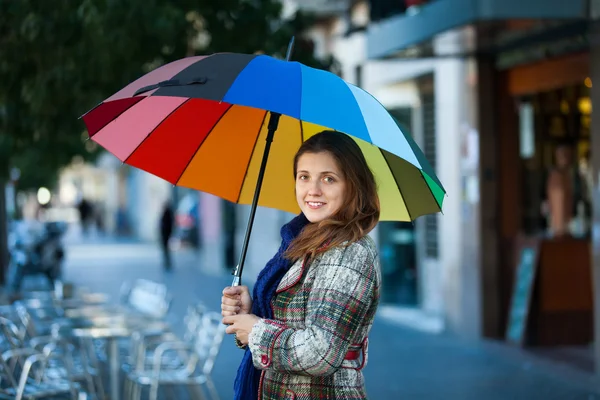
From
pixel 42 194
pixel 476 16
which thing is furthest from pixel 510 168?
pixel 42 194

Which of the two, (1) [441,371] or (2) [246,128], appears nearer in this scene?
(2) [246,128]

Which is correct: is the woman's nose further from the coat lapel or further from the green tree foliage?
A: the green tree foliage

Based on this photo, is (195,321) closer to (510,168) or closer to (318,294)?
(510,168)

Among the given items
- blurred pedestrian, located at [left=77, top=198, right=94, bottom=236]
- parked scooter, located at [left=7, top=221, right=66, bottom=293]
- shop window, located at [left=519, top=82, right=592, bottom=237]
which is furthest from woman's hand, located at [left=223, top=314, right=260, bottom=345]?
blurred pedestrian, located at [left=77, top=198, right=94, bottom=236]

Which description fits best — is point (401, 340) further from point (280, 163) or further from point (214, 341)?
point (280, 163)

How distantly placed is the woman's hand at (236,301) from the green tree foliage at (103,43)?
4472 millimetres

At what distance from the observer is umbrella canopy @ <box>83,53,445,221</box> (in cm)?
340

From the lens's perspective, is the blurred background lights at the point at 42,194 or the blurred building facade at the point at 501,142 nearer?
the blurred building facade at the point at 501,142

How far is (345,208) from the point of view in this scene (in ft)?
10.7

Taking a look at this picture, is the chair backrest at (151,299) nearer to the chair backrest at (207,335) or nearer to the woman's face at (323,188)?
the chair backrest at (207,335)

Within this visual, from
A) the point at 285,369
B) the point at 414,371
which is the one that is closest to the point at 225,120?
the point at 285,369

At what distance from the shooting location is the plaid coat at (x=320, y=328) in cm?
304

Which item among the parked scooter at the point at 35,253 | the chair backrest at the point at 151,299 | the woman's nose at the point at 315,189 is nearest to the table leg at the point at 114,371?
the chair backrest at the point at 151,299

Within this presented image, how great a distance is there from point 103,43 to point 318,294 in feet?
16.9
